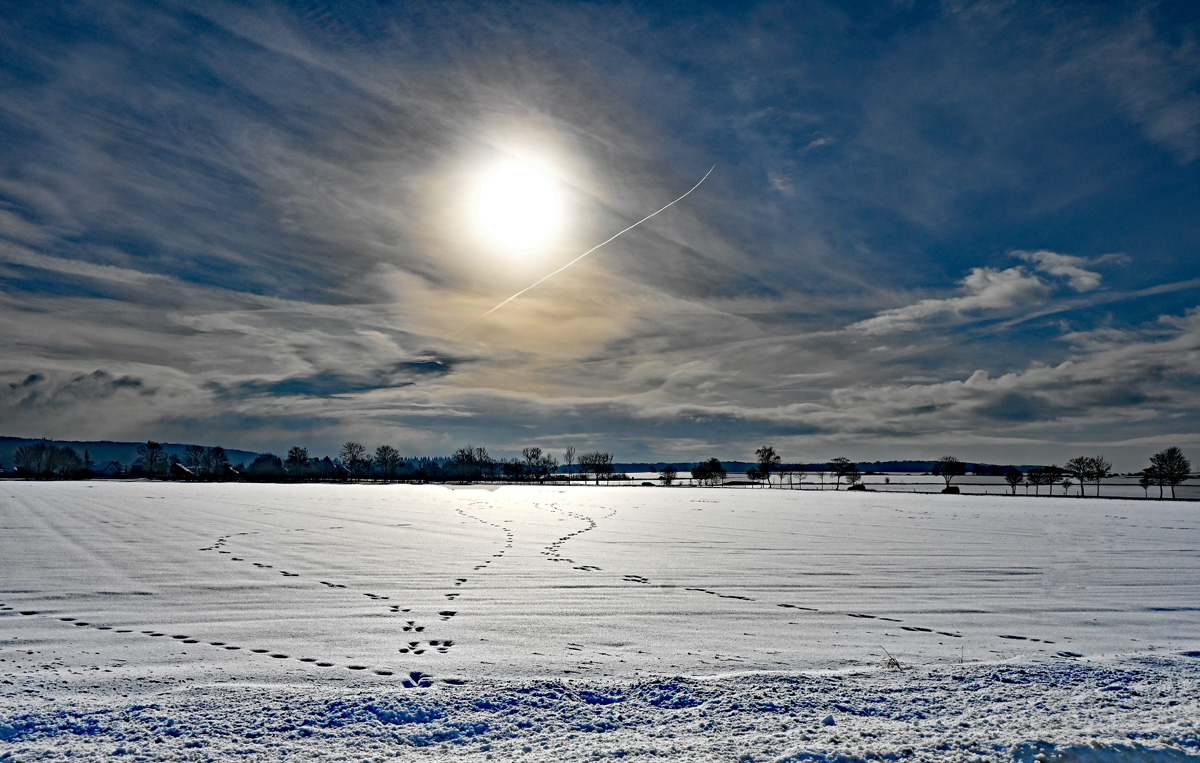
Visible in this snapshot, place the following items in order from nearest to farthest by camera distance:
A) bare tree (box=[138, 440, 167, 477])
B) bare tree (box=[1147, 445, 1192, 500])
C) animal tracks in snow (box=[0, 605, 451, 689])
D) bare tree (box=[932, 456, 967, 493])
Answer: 1. animal tracks in snow (box=[0, 605, 451, 689])
2. bare tree (box=[1147, 445, 1192, 500])
3. bare tree (box=[932, 456, 967, 493])
4. bare tree (box=[138, 440, 167, 477])

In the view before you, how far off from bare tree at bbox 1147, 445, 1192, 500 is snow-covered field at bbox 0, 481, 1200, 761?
111841 millimetres

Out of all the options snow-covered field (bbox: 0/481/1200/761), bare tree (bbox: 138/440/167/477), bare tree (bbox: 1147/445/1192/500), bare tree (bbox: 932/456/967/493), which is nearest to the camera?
snow-covered field (bbox: 0/481/1200/761)

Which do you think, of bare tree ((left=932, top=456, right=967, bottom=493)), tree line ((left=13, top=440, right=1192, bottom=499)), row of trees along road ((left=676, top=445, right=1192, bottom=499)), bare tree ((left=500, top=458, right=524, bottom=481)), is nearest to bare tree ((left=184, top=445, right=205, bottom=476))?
tree line ((left=13, top=440, right=1192, bottom=499))

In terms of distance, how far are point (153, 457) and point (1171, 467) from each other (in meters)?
218

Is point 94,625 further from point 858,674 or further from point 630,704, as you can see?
point 858,674

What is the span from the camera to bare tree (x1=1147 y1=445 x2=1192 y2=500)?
9781 cm

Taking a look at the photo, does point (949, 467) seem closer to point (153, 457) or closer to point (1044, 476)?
point (1044, 476)

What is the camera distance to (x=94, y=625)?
25.4 feet

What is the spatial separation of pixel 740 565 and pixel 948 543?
868 centimetres

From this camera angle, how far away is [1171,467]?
10019cm

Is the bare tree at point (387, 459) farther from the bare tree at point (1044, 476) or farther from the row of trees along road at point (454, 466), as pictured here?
the bare tree at point (1044, 476)

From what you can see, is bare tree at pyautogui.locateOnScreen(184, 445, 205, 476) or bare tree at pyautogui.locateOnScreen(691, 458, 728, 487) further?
bare tree at pyautogui.locateOnScreen(184, 445, 205, 476)

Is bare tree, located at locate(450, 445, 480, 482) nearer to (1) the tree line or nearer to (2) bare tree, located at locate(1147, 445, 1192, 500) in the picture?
(1) the tree line

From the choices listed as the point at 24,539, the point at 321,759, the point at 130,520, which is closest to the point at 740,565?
the point at 321,759
